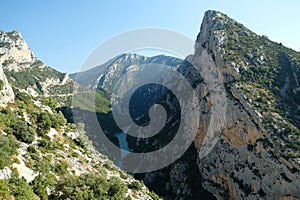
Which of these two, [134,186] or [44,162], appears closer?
[44,162]

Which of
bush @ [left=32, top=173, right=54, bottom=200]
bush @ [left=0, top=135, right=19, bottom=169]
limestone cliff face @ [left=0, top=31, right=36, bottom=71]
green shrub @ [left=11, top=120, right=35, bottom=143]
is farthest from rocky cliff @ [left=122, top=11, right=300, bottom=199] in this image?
limestone cliff face @ [left=0, top=31, right=36, bottom=71]

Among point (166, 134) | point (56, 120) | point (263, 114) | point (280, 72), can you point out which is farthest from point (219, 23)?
point (56, 120)

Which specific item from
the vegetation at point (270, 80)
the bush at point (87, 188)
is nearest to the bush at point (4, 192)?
the bush at point (87, 188)

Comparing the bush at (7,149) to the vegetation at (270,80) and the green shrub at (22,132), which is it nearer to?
the green shrub at (22,132)

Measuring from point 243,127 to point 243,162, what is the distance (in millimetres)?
5391

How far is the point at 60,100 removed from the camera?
132125 mm

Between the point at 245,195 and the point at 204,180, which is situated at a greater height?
the point at 204,180

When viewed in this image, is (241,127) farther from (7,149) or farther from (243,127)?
(7,149)

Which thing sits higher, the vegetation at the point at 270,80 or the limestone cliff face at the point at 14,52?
the limestone cliff face at the point at 14,52

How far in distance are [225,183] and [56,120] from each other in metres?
30.2

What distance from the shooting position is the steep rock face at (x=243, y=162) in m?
34.8

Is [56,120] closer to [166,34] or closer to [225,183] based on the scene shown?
[166,34]

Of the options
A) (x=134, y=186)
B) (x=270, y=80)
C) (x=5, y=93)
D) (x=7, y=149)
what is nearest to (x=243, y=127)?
(x=270, y=80)

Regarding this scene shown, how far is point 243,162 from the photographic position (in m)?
42.2
